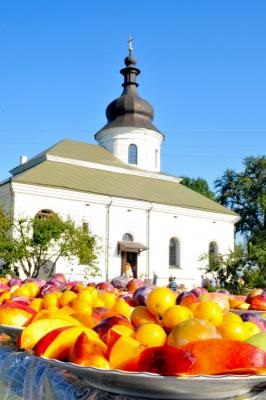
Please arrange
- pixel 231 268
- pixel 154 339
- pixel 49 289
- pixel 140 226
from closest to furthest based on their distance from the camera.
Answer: pixel 154 339
pixel 49 289
pixel 231 268
pixel 140 226

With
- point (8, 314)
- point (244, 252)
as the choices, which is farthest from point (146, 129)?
point (8, 314)

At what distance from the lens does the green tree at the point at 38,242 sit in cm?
1950

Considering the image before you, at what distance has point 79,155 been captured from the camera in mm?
33406

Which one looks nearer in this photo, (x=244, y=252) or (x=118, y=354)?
(x=118, y=354)

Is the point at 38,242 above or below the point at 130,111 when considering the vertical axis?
below

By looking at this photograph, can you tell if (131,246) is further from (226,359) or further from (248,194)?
(226,359)

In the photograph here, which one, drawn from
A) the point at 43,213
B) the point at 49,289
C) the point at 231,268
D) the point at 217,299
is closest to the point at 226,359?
the point at 217,299

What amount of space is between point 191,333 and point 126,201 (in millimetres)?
27788

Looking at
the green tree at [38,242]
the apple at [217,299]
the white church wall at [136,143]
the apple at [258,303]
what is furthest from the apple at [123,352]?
the white church wall at [136,143]

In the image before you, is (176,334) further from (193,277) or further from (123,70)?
(123,70)

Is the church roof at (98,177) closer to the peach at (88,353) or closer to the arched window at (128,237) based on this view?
the arched window at (128,237)

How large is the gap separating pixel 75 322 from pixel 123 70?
1636 inches

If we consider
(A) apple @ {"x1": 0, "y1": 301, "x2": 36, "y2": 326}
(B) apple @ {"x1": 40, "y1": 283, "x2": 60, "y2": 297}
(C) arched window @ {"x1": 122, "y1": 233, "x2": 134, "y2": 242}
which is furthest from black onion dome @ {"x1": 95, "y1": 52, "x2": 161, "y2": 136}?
(A) apple @ {"x1": 0, "y1": 301, "x2": 36, "y2": 326}

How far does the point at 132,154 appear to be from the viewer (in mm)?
37000
